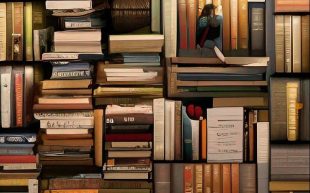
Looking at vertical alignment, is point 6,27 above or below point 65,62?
above

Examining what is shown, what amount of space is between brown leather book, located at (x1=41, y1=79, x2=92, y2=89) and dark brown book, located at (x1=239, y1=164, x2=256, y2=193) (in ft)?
2.90

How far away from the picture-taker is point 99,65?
2494 mm

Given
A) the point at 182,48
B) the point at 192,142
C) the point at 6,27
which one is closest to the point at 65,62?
the point at 6,27

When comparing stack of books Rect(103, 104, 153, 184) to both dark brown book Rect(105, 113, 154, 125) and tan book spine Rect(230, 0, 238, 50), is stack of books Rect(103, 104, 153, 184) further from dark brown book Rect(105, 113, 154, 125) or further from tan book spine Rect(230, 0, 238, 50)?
tan book spine Rect(230, 0, 238, 50)

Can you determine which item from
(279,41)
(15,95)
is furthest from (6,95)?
(279,41)

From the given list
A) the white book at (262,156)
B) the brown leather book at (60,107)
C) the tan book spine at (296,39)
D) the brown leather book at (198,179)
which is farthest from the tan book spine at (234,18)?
the brown leather book at (60,107)

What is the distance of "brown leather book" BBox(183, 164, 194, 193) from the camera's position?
246cm

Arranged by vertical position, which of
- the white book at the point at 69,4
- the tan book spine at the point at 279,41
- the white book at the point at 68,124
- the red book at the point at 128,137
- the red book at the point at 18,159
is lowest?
the red book at the point at 18,159

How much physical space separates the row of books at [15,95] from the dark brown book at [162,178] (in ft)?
2.31

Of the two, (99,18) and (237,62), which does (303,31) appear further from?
(99,18)

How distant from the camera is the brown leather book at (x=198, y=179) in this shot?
2.46m

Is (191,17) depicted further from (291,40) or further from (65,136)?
(65,136)

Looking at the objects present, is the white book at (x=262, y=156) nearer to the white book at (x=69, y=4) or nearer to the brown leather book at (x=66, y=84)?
the brown leather book at (x=66, y=84)

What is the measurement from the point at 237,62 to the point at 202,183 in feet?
2.07
